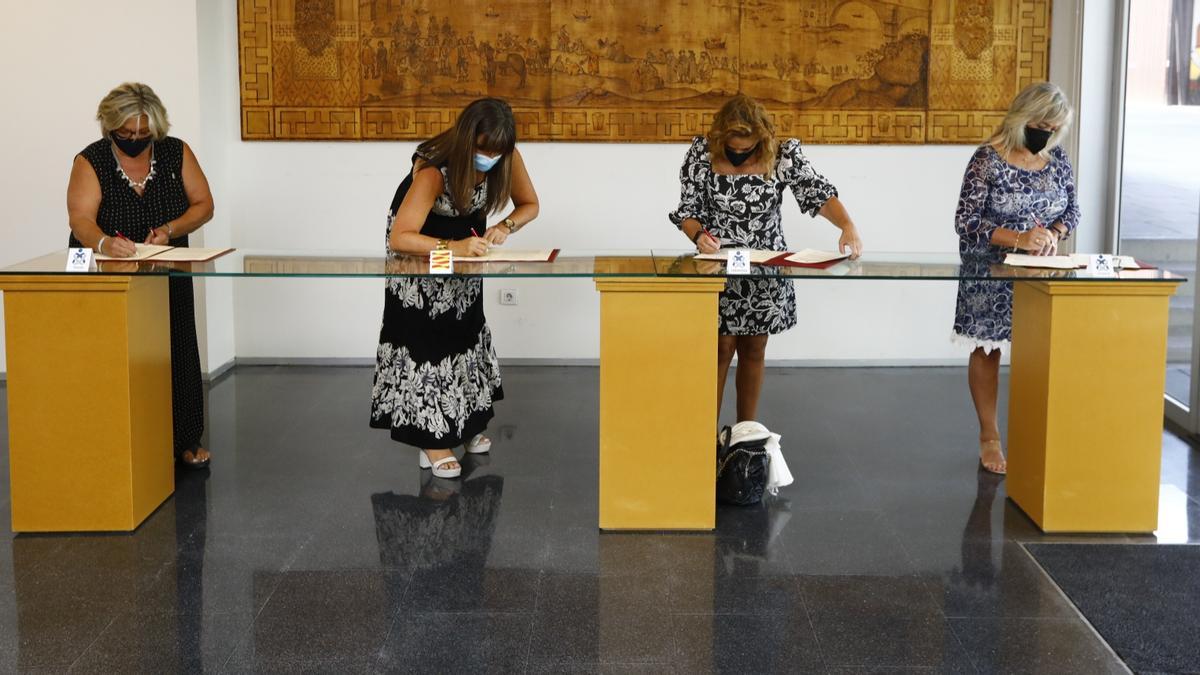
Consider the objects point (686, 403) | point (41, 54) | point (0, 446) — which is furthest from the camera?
point (41, 54)

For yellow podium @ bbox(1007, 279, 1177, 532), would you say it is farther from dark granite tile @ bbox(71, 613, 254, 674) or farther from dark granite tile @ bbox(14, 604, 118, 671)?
dark granite tile @ bbox(14, 604, 118, 671)

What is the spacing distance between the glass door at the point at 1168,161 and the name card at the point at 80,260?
166 inches

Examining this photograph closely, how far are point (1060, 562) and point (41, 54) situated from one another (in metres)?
4.95

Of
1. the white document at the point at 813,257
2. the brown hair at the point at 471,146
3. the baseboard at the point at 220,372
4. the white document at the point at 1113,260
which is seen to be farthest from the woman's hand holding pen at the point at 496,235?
the baseboard at the point at 220,372

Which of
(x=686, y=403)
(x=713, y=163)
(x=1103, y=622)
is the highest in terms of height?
Result: (x=713, y=163)

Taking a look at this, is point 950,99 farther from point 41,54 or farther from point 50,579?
point 50,579

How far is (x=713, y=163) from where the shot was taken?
477cm

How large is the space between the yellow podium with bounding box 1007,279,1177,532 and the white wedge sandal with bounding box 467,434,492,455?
79.8 inches

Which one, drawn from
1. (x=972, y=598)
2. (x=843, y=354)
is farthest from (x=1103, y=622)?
(x=843, y=354)

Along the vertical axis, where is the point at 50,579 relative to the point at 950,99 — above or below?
below

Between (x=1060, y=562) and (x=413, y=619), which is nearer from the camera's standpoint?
(x=413, y=619)

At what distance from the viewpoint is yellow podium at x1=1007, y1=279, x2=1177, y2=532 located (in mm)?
4082

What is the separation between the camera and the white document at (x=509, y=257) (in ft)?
13.5

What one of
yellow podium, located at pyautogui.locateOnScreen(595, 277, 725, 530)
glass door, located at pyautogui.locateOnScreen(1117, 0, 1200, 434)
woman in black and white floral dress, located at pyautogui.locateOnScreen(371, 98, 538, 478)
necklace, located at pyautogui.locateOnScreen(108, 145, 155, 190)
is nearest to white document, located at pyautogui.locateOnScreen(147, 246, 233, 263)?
necklace, located at pyautogui.locateOnScreen(108, 145, 155, 190)
